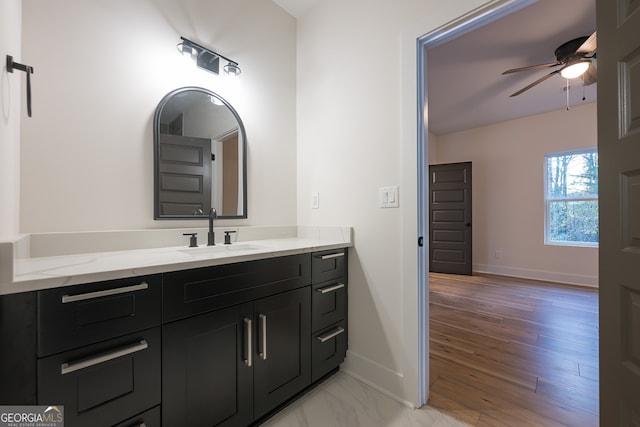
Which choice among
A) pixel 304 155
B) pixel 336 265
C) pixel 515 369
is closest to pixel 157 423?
pixel 336 265

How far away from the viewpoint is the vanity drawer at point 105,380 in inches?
29.7

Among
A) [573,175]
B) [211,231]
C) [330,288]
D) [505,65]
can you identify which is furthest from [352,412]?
[573,175]

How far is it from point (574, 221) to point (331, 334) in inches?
181

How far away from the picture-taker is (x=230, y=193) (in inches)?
71.9

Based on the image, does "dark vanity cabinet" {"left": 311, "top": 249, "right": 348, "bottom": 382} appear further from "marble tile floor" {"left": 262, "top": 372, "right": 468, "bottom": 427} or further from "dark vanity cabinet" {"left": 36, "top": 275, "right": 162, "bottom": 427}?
"dark vanity cabinet" {"left": 36, "top": 275, "right": 162, "bottom": 427}

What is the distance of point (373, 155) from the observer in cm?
168

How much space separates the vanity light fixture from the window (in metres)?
4.87

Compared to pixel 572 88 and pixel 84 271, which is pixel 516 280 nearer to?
pixel 572 88

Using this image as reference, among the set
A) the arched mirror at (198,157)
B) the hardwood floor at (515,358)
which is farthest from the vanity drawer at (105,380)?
the hardwood floor at (515,358)

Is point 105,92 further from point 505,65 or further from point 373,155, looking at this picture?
point 505,65

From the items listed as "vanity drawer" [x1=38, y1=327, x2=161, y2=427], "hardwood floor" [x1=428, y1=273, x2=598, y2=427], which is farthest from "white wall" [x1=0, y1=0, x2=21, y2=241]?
"hardwood floor" [x1=428, y1=273, x2=598, y2=427]

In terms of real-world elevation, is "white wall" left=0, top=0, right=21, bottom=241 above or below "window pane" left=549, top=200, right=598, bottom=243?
above

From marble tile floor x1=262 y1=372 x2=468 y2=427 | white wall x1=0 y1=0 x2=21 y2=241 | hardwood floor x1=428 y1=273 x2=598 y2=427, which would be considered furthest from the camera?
hardwood floor x1=428 y1=273 x2=598 y2=427

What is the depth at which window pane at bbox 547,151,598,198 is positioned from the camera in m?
3.86
